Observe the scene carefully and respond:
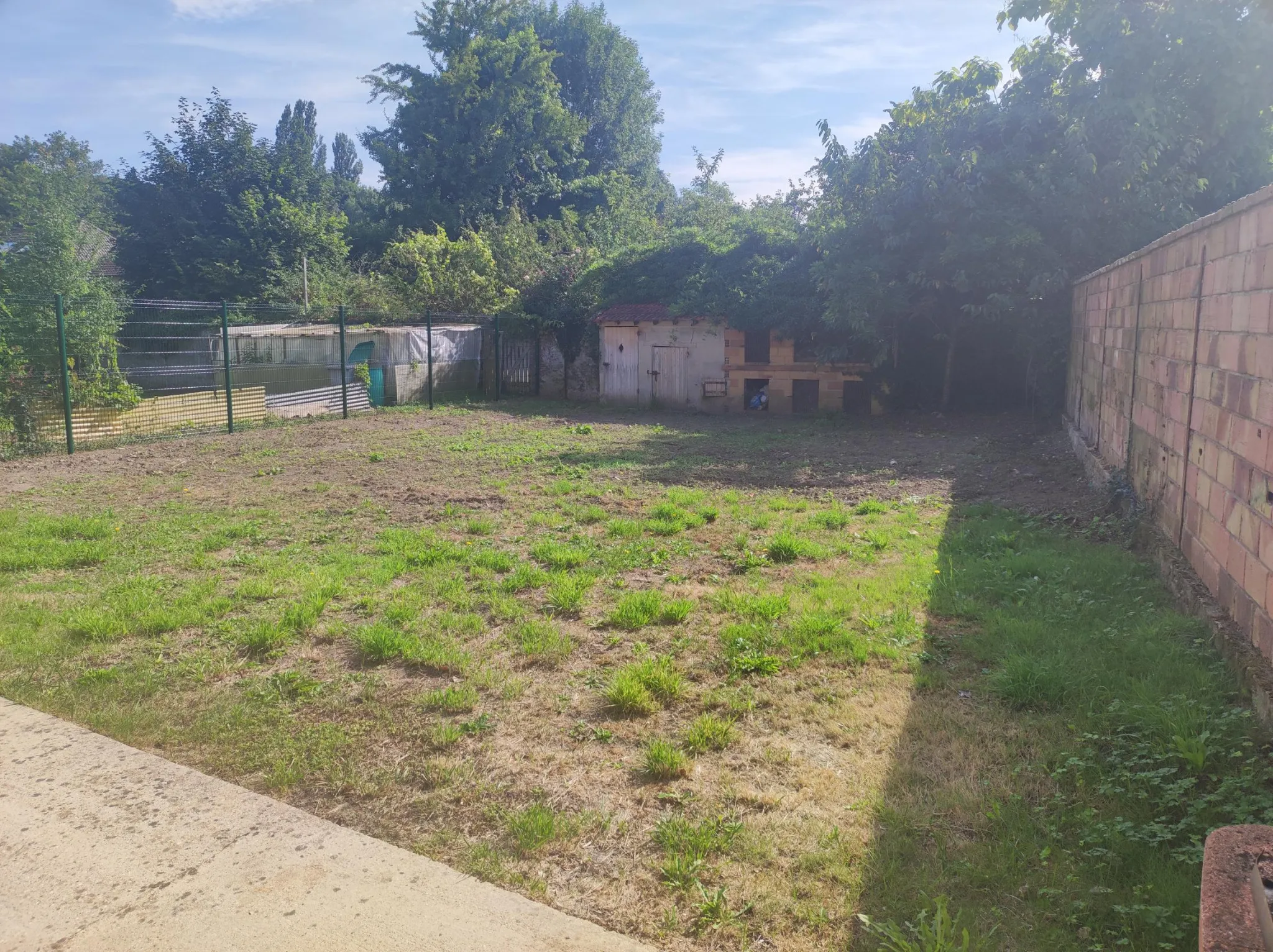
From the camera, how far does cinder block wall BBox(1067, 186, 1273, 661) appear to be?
3877mm

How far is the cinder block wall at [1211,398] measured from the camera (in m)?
3.88

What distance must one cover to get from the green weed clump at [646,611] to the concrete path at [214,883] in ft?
7.49

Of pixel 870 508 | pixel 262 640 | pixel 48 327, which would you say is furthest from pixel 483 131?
pixel 262 640

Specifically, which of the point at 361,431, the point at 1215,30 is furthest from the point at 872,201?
the point at 361,431

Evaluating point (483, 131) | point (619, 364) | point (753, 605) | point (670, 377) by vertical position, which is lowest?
point (753, 605)

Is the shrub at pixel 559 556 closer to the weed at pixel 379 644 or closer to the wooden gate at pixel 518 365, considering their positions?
the weed at pixel 379 644

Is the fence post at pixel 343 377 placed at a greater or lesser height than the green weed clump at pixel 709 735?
greater

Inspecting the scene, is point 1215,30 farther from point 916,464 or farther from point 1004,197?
point 916,464

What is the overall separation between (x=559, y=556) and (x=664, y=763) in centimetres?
310

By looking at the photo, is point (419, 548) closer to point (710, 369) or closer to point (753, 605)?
point (753, 605)

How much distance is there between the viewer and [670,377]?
774 inches

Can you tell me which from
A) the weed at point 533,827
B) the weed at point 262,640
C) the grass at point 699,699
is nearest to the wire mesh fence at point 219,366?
the grass at point 699,699

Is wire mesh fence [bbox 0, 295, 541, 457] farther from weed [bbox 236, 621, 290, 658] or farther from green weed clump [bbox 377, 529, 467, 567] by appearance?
weed [bbox 236, 621, 290, 658]

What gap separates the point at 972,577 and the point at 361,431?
11125 millimetres
